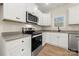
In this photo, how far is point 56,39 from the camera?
61.2 inches

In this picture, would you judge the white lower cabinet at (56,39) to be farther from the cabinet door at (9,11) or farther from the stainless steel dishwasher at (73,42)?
the cabinet door at (9,11)

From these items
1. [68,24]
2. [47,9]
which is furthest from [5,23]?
[68,24]

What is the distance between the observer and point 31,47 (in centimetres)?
153

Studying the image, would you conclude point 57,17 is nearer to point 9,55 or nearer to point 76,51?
point 76,51

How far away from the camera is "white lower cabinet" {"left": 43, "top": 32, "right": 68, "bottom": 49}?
149 cm

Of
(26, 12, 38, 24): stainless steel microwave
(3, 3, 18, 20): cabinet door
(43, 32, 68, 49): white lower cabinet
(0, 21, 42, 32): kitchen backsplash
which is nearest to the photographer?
(3, 3, 18, 20): cabinet door

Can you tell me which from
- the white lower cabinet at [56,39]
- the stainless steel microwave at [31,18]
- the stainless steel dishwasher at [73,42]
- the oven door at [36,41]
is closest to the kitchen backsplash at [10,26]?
the stainless steel microwave at [31,18]

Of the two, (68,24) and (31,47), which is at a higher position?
(68,24)

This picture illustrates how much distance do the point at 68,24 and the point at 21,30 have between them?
0.96 meters

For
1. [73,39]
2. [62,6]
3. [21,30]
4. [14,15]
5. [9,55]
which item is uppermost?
[62,6]

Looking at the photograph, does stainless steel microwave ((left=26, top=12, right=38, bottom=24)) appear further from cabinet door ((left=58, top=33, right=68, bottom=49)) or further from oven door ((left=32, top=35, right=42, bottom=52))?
cabinet door ((left=58, top=33, right=68, bottom=49))

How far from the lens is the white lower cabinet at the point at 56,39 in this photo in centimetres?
149

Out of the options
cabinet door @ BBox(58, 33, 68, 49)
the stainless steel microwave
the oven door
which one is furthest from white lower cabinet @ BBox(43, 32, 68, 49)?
the stainless steel microwave

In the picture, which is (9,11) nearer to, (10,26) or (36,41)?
(10,26)
